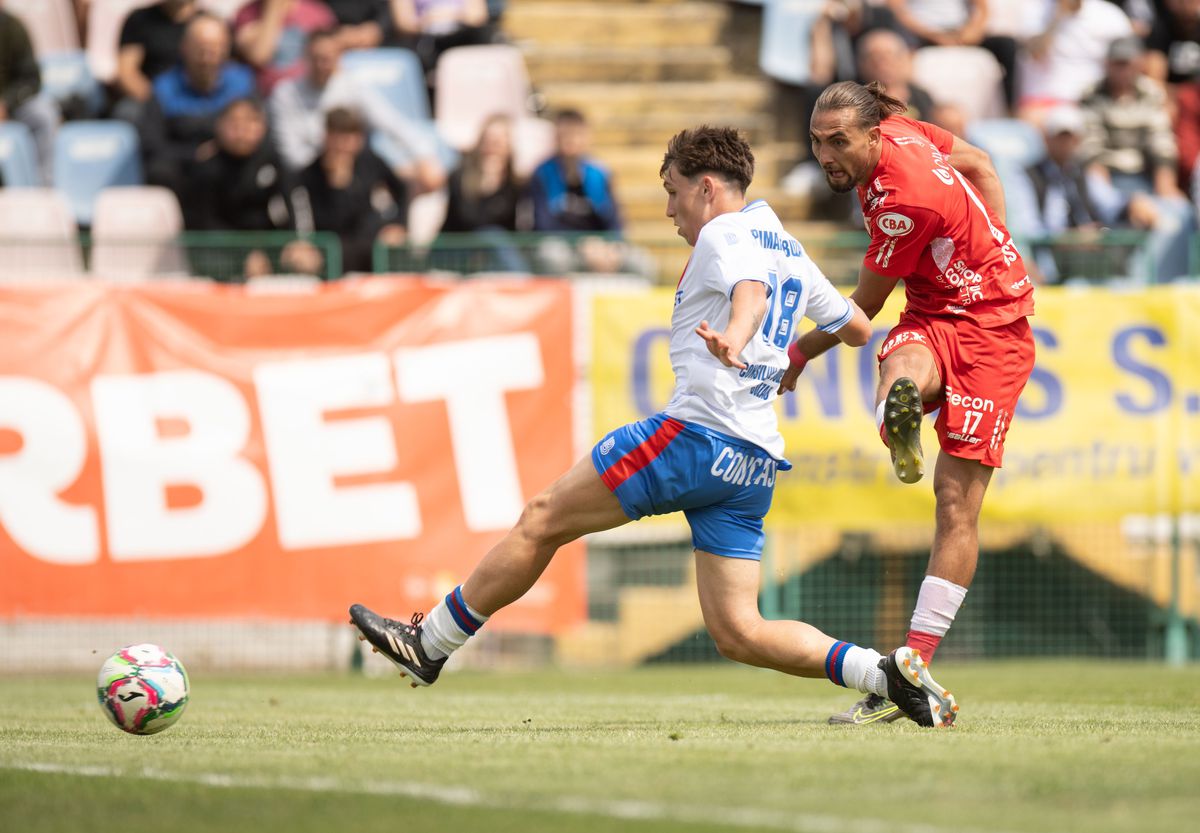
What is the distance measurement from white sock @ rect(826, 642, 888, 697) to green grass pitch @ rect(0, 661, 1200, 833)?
18 cm

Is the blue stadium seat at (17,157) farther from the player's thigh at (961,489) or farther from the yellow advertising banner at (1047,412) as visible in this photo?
the player's thigh at (961,489)

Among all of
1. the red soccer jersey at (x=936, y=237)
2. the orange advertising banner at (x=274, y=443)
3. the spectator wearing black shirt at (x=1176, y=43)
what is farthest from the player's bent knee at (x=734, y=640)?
the spectator wearing black shirt at (x=1176, y=43)

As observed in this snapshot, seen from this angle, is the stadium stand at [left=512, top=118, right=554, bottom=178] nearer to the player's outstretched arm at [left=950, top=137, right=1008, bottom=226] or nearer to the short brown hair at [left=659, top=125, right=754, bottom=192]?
the player's outstretched arm at [left=950, top=137, right=1008, bottom=226]

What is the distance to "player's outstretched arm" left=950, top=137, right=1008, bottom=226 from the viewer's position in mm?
7555

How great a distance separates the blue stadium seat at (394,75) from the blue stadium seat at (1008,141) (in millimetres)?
5075

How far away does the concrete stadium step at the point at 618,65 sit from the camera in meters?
18.0

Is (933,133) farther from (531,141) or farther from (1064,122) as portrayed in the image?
(531,141)

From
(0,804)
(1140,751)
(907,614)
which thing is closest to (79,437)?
(907,614)

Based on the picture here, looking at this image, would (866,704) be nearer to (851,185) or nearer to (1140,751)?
(1140,751)

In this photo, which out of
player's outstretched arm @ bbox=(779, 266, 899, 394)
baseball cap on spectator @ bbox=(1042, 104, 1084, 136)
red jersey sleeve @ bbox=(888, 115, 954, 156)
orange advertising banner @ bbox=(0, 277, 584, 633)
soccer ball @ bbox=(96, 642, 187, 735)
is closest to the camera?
soccer ball @ bbox=(96, 642, 187, 735)

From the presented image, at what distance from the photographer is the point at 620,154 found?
55.4 ft

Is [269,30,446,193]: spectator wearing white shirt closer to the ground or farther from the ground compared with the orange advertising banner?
farther from the ground

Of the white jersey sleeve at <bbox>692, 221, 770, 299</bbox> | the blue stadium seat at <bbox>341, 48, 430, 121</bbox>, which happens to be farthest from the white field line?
the blue stadium seat at <bbox>341, 48, 430, 121</bbox>

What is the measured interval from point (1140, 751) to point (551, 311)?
7043 millimetres
